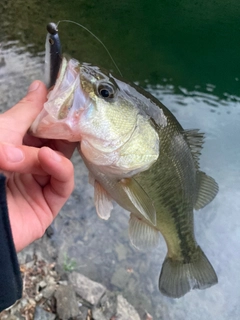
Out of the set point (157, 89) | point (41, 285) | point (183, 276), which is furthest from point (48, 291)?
point (157, 89)

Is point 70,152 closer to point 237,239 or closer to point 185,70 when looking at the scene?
point 237,239

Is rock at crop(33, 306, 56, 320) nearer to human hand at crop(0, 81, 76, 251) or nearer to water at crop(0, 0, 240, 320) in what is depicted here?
water at crop(0, 0, 240, 320)

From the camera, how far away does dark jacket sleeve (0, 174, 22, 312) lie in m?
1.10

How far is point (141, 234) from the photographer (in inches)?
64.4

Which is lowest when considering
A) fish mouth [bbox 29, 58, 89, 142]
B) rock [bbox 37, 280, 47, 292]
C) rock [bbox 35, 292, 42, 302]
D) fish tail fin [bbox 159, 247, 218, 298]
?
rock [bbox 37, 280, 47, 292]

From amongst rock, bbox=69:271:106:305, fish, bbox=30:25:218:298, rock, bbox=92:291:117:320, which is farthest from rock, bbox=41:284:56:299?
fish, bbox=30:25:218:298

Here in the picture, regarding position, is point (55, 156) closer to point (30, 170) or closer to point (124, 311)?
point (30, 170)

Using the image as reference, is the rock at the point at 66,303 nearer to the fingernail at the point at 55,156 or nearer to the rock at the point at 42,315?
the rock at the point at 42,315

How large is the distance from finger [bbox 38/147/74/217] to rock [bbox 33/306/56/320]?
3.53 feet

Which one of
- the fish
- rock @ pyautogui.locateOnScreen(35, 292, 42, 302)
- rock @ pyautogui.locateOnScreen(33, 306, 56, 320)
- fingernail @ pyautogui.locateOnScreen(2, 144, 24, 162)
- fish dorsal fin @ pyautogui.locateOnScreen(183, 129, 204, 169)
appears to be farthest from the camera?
rock @ pyautogui.locateOnScreen(35, 292, 42, 302)

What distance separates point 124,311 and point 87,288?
0.28 m

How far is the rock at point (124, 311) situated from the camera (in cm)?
247

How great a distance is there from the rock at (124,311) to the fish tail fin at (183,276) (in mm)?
660

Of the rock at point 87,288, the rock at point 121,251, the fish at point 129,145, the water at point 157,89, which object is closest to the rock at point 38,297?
→ the rock at point 87,288
